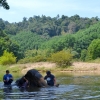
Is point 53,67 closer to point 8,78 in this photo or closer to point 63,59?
point 63,59

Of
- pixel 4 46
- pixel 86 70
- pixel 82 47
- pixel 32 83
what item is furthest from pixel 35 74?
pixel 82 47

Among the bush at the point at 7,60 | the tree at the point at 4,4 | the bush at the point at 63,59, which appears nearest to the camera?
the tree at the point at 4,4

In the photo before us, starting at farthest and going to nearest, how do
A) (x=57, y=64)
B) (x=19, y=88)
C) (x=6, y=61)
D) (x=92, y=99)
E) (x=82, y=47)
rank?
(x=82, y=47) < (x=6, y=61) < (x=57, y=64) < (x=19, y=88) < (x=92, y=99)

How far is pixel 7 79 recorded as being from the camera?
105ft

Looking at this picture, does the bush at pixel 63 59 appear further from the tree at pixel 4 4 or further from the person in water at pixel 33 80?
the tree at pixel 4 4

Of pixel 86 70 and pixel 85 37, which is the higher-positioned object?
pixel 85 37

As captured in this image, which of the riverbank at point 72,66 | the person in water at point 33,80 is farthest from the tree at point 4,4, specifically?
the riverbank at point 72,66

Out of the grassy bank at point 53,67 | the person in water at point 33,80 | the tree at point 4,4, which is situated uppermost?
the tree at point 4,4

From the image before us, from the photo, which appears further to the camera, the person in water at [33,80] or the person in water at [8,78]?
the person in water at [8,78]

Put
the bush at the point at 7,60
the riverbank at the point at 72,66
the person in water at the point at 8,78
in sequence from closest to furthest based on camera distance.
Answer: the person in water at the point at 8,78 < the riverbank at the point at 72,66 < the bush at the point at 7,60

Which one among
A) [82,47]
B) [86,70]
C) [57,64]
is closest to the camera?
[86,70]

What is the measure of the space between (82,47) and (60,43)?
10701 millimetres

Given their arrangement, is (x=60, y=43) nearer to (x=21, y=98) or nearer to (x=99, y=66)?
(x=99, y=66)

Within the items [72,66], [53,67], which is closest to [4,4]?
[72,66]
